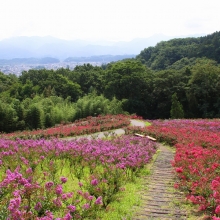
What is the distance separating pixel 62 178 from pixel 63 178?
0.03 meters

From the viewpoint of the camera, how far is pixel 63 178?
225 inches

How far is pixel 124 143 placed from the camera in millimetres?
13305

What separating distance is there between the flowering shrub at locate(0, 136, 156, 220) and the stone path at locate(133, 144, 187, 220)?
0.66 m

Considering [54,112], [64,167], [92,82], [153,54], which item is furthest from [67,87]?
[153,54]

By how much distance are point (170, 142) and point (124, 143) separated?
3.54 meters

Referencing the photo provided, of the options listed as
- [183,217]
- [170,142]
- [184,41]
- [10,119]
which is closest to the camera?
[183,217]

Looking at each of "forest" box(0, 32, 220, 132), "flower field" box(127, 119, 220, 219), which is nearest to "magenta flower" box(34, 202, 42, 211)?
"flower field" box(127, 119, 220, 219)

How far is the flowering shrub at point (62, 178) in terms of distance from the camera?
5145 mm

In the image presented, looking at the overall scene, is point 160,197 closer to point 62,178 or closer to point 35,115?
point 62,178

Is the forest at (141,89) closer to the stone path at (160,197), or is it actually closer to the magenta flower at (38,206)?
the stone path at (160,197)

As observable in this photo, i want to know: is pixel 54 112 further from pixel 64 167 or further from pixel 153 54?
pixel 153 54

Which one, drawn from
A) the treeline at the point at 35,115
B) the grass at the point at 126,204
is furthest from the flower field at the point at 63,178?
the treeline at the point at 35,115

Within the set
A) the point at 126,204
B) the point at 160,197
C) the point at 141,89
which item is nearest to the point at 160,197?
the point at 160,197

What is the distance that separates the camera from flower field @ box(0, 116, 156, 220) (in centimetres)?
514
